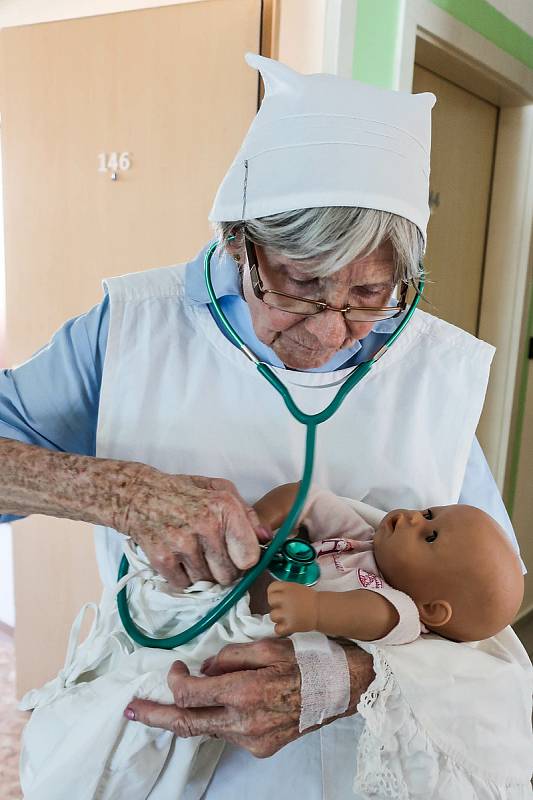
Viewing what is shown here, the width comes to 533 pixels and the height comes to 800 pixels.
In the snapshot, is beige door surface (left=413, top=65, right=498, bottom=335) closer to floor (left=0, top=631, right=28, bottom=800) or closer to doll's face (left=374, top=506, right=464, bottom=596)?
doll's face (left=374, top=506, right=464, bottom=596)

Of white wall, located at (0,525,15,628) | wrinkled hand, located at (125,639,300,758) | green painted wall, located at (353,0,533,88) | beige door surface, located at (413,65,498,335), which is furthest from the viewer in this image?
white wall, located at (0,525,15,628)

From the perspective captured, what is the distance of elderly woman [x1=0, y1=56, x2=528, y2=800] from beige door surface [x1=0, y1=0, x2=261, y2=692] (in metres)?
1.12

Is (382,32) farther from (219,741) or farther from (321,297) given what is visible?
(219,741)

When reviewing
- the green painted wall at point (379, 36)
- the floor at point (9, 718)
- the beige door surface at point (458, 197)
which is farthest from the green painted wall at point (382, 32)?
the floor at point (9, 718)

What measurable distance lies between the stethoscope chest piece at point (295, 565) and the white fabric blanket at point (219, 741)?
7 cm

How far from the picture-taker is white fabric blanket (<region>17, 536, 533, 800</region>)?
0.83 m

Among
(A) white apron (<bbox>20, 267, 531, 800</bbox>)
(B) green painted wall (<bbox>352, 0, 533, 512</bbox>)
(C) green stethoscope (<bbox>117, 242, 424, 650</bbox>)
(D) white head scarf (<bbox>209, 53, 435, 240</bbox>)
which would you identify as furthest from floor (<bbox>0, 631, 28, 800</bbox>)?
(B) green painted wall (<bbox>352, 0, 533, 512</bbox>)

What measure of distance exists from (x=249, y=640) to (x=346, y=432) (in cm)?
38

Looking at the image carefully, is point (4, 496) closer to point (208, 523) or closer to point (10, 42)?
point (208, 523)

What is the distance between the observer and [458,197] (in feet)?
9.12

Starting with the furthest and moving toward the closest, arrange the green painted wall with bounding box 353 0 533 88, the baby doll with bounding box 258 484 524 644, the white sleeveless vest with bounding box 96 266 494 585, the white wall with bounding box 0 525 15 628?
the white wall with bounding box 0 525 15 628, the green painted wall with bounding box 353 0 533 88, the white sleeveless vest with bounding box 96 266 494 585, the baby doll with bounding box 258 484 524 644

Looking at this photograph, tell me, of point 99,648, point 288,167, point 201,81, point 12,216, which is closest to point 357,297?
point 288,167

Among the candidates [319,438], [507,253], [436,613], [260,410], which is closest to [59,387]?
[260,410]

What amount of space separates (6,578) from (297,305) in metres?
2.57
